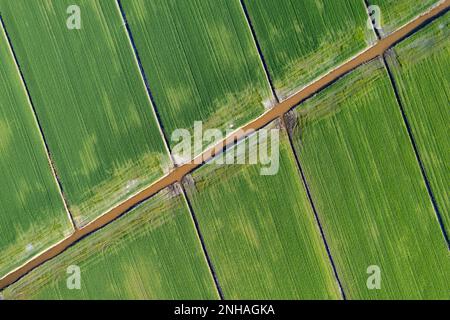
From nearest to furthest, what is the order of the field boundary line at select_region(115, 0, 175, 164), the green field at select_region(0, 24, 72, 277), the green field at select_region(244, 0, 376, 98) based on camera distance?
the green field at select_region(244, 0, 376, 98) → the field boundary line at select_region(115, 0, 175, 164) → the green field at select_region(0, 24, 72, 277)

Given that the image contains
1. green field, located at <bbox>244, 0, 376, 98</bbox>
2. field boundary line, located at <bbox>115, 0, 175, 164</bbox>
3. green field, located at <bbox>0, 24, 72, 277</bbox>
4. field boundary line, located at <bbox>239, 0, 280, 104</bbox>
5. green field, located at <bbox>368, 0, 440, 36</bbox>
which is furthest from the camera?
green field, located at <bbox>0, 24, 72, 277</bbox>

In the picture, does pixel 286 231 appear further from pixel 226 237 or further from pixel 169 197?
pixel 169 197

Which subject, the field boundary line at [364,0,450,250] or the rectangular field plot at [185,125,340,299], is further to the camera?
the rectangular field plot at [185,125,340,299]

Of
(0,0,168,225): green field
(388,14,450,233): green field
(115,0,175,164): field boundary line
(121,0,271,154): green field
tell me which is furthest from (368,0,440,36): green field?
(0,0,168,225): green field

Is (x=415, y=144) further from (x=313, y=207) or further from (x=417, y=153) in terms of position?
(x=313, y=207)

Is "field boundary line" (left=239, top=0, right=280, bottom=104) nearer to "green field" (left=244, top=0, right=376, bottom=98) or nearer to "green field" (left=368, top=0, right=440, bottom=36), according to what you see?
"green field" (left=244, top=0, right=376, bottom=98)

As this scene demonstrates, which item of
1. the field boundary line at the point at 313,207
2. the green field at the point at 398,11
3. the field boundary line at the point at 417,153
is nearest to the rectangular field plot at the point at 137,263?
the field boundary line at the point at 313,207

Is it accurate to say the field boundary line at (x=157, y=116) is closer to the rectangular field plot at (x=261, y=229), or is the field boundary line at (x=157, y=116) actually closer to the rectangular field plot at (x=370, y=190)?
the rectangular field plot at (x=261, y=229)
